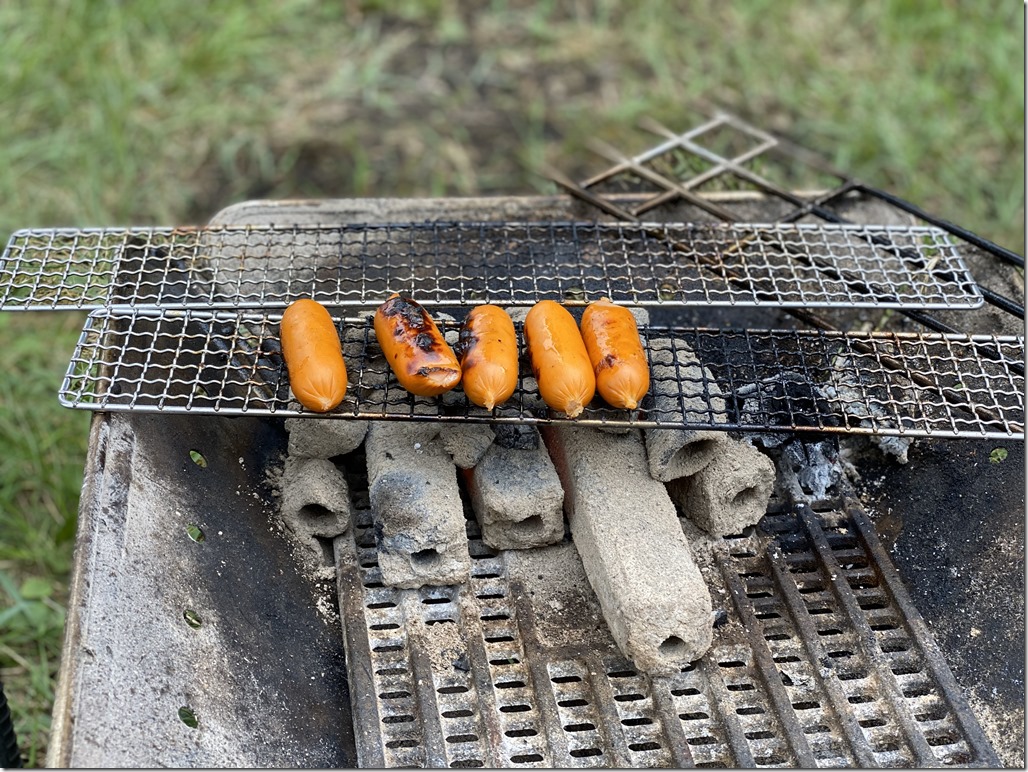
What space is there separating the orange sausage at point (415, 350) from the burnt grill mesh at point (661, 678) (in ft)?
2.32

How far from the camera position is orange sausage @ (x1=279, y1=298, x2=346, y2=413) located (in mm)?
2881

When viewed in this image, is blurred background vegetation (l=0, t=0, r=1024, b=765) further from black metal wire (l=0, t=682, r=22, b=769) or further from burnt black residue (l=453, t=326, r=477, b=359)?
burnt black residue (l=453, t=326, r=477, b=359)

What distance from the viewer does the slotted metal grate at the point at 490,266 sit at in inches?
132

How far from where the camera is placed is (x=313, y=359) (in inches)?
114

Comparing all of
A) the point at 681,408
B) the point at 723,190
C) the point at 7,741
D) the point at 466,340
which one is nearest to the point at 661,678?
the point at 681,408

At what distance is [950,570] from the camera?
10.9 ft

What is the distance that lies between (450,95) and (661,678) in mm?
5448

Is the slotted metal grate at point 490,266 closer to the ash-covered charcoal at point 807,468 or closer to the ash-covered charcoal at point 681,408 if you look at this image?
the ash-covered charcoal at point 681,408

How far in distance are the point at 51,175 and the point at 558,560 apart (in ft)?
15.4

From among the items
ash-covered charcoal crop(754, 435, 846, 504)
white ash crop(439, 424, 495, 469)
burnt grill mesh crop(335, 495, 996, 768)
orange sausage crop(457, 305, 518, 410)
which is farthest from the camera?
ash-covered charcoal crop(754, 435, 846, 504)

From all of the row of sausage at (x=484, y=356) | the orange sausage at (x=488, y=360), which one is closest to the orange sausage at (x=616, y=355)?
the row of sausage at (x=484, y=356)

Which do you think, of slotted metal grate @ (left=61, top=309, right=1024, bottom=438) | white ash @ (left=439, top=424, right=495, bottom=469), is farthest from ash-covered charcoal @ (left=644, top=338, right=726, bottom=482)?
white ash @ (left=439, top=424, right=495, bottom=469)

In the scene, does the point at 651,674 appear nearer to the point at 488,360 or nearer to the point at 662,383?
the point at 662,383

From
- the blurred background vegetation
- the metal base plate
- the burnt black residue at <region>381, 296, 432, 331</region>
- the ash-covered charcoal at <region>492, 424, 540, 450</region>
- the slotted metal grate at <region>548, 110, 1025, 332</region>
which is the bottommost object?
the blurred background vegetation
